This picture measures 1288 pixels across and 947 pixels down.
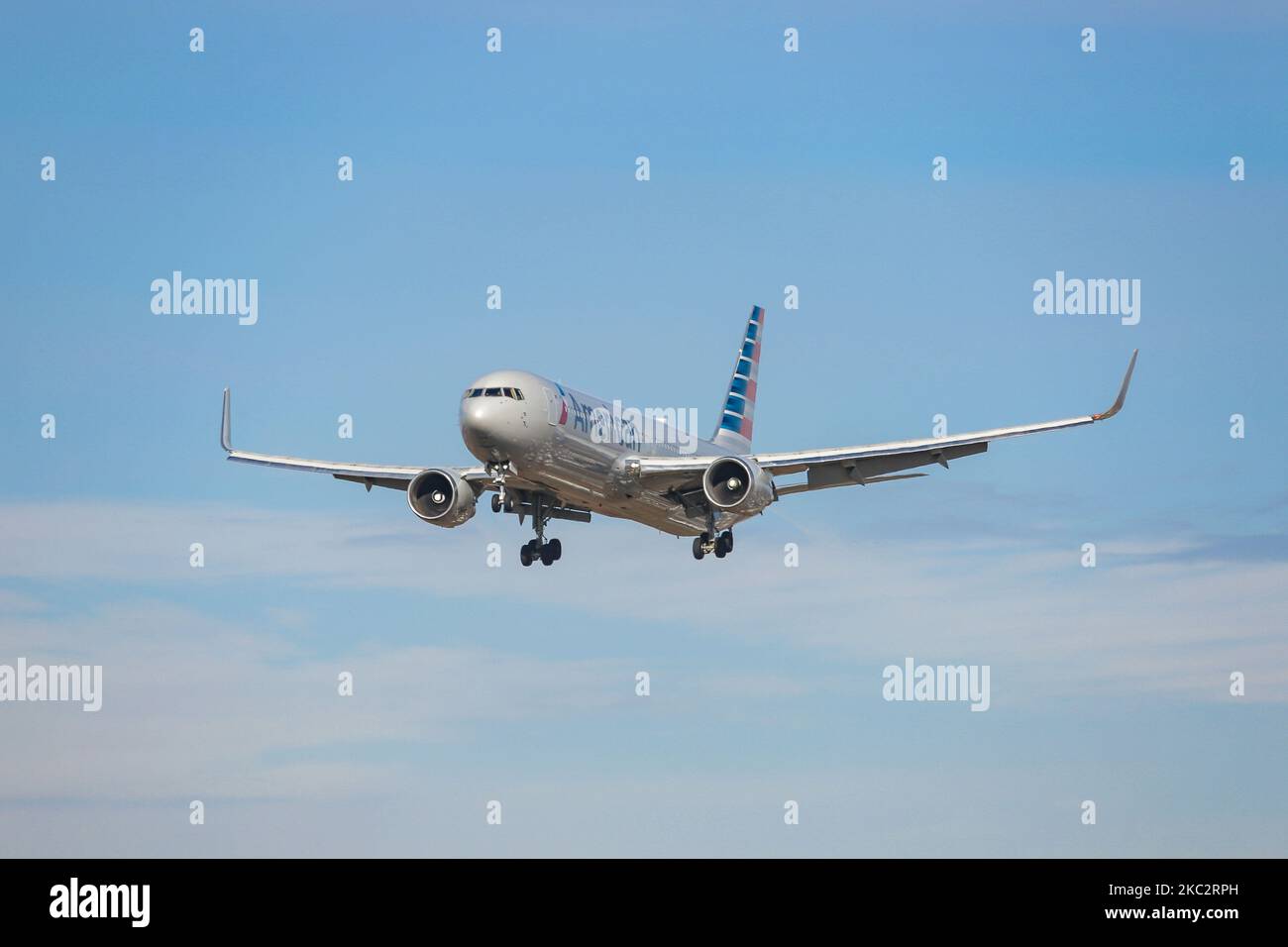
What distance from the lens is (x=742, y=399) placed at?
8825cm

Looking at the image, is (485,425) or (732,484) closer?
(485,425)

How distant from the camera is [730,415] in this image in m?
87.2

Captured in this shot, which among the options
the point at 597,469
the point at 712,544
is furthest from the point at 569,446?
the point at 712,544

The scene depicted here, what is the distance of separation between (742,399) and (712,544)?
18.0 meters

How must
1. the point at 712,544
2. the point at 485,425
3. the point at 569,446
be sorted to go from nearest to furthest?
the point at 485,425, the point at 569,446, the point at 712,544

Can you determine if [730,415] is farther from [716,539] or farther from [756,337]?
[716,539]

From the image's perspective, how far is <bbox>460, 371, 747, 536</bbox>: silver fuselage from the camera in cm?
6281

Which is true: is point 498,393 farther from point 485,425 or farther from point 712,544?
point 712,544

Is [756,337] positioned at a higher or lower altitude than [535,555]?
higher

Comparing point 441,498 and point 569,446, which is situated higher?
point 569,446

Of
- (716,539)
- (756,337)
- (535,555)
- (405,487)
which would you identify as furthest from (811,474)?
(756,337)

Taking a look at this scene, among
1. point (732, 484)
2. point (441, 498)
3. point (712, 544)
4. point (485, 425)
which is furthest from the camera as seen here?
point (712, 544)
